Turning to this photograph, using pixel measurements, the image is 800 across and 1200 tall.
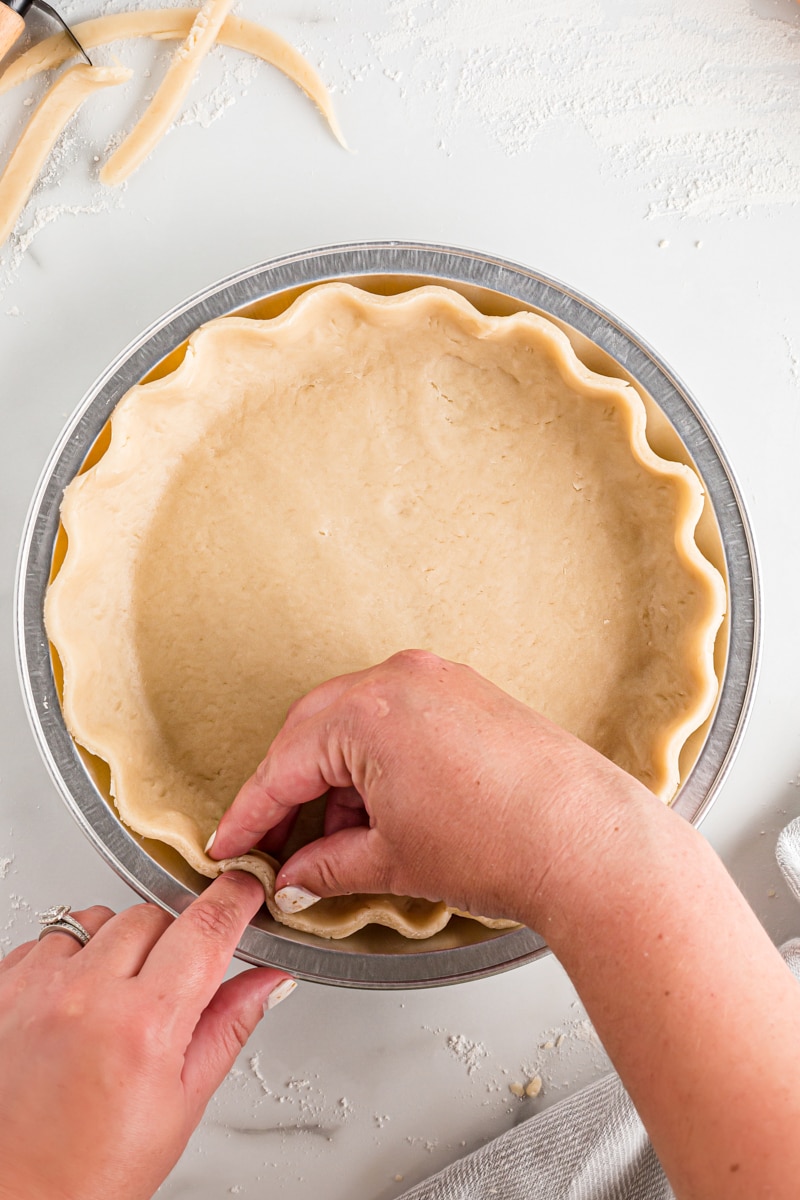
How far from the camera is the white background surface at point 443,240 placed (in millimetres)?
1247

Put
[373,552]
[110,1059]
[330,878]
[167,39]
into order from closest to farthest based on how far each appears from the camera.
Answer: [110,1059], [330,878], [373,552], [167,39]

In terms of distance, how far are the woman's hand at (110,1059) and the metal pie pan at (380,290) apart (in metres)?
0.16

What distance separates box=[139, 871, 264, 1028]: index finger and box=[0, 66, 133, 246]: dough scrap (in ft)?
3.27

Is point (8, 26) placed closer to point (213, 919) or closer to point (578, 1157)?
point (213, 919)

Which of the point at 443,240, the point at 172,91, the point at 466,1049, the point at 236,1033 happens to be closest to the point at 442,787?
the point at 236,1033

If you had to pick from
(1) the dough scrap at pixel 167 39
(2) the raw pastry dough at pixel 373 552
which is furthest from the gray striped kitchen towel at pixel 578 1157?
(1) the dough scrap at pixel 167 39

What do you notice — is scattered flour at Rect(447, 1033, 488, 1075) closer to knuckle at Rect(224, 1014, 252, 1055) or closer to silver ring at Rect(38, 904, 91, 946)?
knuckle at Rect(224, 1014, 252, 1055)

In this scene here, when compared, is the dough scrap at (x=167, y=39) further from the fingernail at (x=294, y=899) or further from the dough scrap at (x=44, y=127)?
the fingernail at (x=294, y=899)

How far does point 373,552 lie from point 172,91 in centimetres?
74

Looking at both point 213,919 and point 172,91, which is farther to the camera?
point 172,91

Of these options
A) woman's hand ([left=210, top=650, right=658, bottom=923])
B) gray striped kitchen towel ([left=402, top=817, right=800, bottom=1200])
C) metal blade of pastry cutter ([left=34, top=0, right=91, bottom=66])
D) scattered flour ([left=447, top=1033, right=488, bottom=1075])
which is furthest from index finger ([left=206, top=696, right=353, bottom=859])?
metal blade of pastry cutter ([left=34, top=0, right=91, bottom=66])

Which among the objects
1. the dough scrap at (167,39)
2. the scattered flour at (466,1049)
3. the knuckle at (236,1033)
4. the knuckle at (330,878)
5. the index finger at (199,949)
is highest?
the dough scrap at (167,39)

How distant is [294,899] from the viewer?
1.01 metres

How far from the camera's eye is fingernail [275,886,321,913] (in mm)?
992
